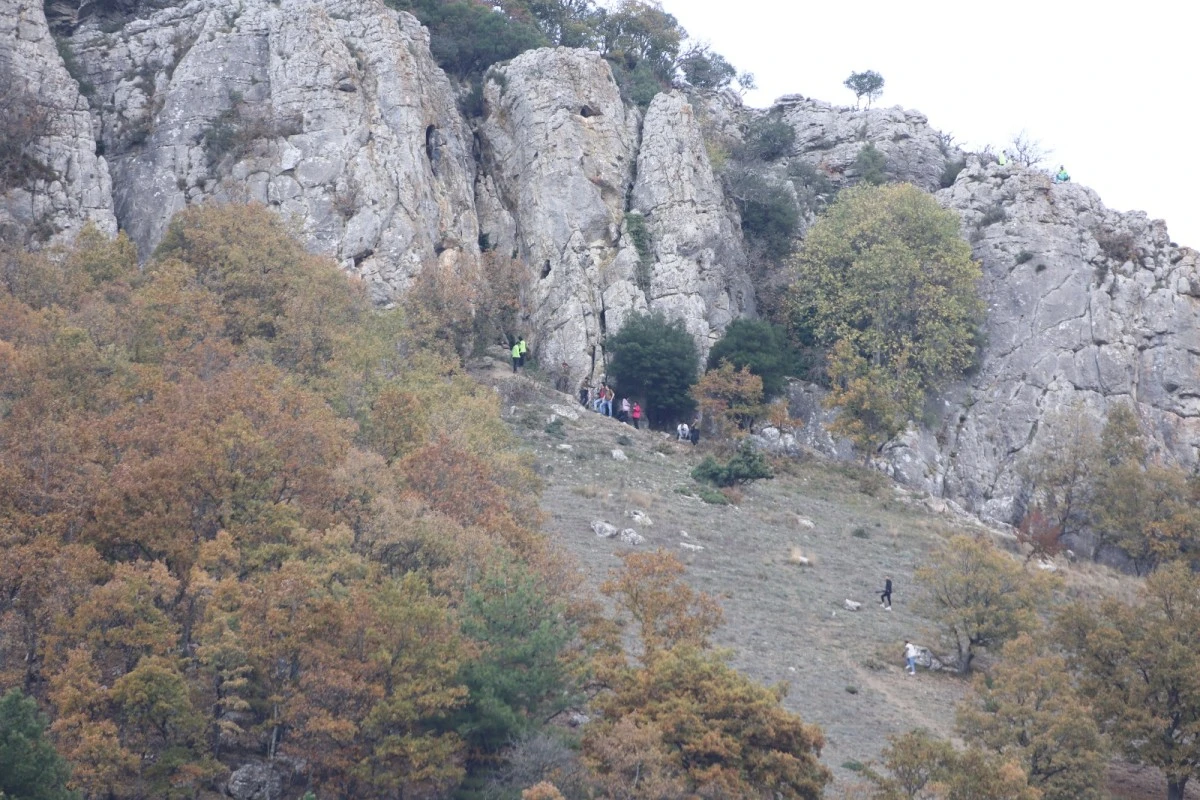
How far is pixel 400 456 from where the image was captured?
3188cm

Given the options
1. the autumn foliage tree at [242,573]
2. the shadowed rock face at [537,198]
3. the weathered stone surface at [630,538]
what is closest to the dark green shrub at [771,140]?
the shadowed rock face at [537,198]

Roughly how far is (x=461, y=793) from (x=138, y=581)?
254 inches

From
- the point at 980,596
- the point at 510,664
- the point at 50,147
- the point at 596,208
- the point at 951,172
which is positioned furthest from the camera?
the point at 951,172

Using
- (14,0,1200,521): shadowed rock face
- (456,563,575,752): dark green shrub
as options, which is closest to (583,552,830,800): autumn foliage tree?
(456,563,575,752): dark green shrub

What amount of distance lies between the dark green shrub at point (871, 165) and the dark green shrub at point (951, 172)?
3.50 m

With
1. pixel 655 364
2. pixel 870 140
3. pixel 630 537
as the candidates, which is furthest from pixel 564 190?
pixel 630 537

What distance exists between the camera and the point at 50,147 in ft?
165

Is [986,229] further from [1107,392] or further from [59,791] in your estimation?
[59,791]

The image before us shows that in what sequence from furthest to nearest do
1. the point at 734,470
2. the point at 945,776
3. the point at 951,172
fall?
the point at 951,172 < the point at 734,470 < the point at 945,776

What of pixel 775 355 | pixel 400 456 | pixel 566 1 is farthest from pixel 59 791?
pixel 566 1

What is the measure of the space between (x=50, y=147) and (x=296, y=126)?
9.59 meters

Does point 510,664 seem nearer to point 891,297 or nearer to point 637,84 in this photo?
point 891,297

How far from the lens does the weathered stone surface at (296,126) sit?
52.3 meters

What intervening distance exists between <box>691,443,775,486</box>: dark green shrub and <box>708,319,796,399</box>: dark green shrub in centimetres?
741
